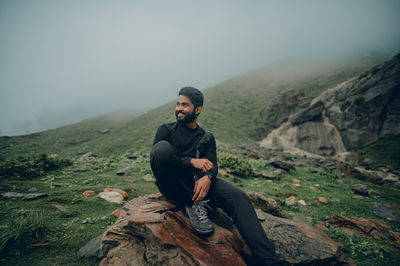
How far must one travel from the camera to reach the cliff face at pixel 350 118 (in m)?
19.8

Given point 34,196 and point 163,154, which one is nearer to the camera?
point 163,154

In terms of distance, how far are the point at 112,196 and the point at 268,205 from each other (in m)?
4.80

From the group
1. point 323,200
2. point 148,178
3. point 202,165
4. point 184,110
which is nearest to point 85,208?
point 148,178

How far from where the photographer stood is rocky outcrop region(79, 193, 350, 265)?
8.24ft

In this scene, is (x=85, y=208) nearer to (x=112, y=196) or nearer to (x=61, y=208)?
(x=61, y=208)

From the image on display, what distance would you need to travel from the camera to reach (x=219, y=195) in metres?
3.44

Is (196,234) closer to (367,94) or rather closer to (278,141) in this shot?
(278,141)

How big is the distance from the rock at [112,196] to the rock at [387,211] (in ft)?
29.8

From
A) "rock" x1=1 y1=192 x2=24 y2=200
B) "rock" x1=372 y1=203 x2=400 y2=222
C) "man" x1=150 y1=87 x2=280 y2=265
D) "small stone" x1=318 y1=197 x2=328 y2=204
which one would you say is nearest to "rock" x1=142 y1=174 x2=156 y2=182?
"rock" x1=1 y1=192 x2=24 y2=200

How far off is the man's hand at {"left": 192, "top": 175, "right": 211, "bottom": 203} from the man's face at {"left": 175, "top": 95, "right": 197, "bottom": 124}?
4.30ft

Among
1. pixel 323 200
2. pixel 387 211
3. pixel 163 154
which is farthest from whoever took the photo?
pixel 323 200

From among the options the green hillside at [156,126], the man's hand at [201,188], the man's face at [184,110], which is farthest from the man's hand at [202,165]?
the green hillside at [156,126]

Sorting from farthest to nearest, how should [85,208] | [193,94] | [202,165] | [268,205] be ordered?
[268,205], [85,208], [193,94], [202,165]

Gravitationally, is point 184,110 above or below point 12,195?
above
